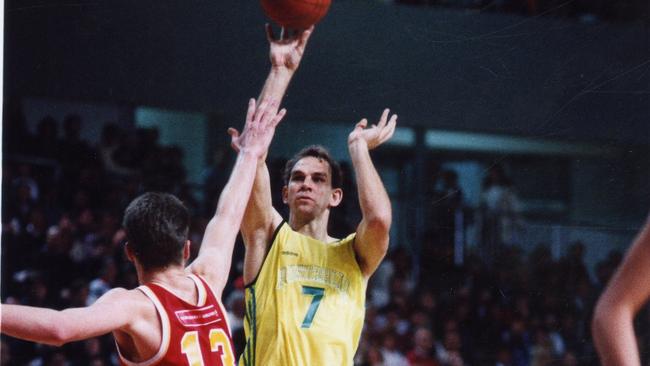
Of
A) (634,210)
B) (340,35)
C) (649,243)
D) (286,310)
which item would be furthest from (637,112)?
(649,243)

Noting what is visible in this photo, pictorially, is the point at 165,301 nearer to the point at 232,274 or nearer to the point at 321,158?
the point at 321,158

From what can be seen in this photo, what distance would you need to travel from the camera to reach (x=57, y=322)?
2.61 m

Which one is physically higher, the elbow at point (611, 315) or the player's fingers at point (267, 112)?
the player's fingers at point (267, 112)

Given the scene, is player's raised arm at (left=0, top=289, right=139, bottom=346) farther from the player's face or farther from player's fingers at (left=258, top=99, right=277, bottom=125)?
the player's face

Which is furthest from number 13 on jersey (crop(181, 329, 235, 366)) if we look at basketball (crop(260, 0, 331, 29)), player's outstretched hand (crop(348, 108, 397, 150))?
basketball (crop(260, 0, 331, 29))

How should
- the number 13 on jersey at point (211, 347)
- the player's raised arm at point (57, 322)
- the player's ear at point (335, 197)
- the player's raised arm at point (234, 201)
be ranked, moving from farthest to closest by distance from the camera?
the player's ear at point (335, 197) < the player's raised arm at point (234, 201) < the number 13 on jersey at point (211, 347) < the player's raised arm at point (57, 322)

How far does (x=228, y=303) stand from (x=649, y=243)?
7375 mm

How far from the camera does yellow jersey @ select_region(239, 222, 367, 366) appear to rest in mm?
4328

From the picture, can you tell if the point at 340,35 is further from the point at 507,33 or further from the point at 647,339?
the point at 647,339

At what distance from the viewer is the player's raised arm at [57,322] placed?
257 cm

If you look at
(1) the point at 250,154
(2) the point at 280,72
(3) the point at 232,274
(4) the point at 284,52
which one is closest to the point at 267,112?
(1) the point at 250,154

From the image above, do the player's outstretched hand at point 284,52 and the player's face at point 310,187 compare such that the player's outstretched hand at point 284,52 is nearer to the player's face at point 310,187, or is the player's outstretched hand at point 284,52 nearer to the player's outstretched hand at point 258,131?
the player's outstretched hand at point 258,131

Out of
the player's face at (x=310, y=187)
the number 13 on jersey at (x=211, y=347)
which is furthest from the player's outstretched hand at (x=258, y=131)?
the number 13 on jersey at (x=211, y=347)

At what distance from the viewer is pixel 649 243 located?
1.56 meters
